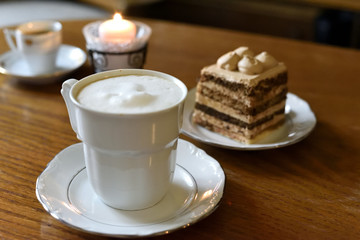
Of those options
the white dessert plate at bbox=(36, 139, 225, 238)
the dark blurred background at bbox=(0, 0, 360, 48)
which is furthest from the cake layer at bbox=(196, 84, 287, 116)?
the dark blurred background at bbox=(0, 0, 360, 48)

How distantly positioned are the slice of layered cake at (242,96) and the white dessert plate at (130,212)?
190mm

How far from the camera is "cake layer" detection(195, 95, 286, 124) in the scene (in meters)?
0.91

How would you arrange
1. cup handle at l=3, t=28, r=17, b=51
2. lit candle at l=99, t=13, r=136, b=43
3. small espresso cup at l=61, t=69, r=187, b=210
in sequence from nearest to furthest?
small espresso cup at l=61, t=69, r=187, b=210
lit candle at l=99, t=13, r=136, b=43
cup handle at l=3, t=28, r=17, b=51

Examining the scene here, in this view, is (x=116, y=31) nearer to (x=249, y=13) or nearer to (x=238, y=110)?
(x=238, y=110)

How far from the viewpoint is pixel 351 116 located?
3.24ft

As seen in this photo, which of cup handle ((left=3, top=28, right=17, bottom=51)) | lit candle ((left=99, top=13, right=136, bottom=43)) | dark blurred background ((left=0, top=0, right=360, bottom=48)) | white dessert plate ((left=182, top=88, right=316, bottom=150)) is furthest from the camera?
dark blurred background ((left=0, top=0, right=360, bottom=48))

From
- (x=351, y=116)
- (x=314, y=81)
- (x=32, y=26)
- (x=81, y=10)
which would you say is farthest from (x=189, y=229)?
(x=81, y=10)

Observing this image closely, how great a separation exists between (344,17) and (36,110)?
7.77 feet

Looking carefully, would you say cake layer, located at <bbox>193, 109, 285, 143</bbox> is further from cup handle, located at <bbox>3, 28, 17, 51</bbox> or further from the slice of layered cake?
cup handle, located at <bbox>3, 28, 17, 51</bbox>

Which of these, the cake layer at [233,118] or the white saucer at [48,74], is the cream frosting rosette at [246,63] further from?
the white saucer at [48,74]

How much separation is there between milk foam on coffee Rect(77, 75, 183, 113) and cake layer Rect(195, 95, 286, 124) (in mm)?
297

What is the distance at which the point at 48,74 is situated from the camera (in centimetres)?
108

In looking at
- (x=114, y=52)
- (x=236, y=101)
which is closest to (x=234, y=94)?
(x=236, y=101)

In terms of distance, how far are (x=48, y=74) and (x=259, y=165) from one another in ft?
1.89
